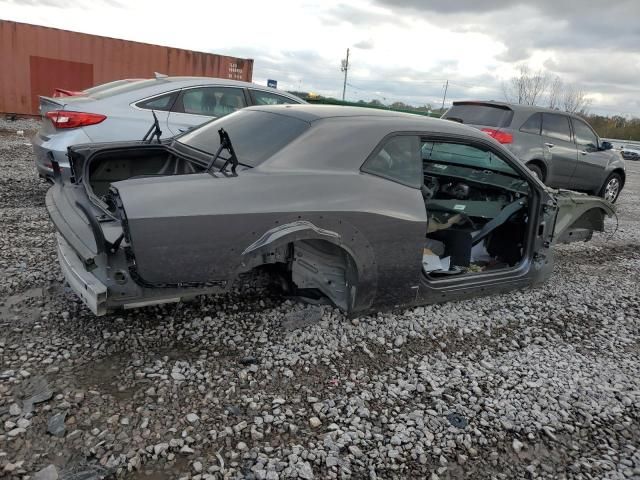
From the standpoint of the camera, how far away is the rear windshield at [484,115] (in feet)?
25.2

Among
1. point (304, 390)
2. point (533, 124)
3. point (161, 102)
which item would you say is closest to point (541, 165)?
point (533, 124)

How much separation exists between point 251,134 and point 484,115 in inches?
220

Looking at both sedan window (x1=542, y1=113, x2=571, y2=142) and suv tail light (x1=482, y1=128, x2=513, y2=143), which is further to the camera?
sedan window (x1=542, y1=113, x2=571, y2=142)

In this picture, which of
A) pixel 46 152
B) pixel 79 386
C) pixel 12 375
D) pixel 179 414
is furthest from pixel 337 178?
pixel 46 152

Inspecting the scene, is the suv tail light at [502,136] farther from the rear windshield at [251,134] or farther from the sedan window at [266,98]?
the rear windshield at [251,134]

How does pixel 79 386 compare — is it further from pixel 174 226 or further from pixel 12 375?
pixel 174 226

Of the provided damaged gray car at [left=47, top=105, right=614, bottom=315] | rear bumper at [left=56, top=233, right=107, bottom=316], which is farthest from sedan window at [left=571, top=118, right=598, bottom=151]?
rear bumper at [left=56, top=233, right=107, bottom=316]

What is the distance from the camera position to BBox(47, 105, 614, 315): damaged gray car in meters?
2.59

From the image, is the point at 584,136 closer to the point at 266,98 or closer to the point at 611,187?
the point at 611,187

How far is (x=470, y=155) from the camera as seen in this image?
478 cm

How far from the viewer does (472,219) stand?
15.5ft

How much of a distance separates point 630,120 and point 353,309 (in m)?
48.9

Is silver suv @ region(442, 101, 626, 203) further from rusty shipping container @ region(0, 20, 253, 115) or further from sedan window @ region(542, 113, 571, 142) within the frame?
rusty shipping container @ region(0, 20, 253, 115)

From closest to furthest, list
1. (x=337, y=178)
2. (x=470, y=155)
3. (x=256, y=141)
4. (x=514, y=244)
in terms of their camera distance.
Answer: (x=337, y=178) → (x=256, y=141) → (x=514, y=244) → (x=470, y=155)
